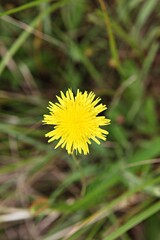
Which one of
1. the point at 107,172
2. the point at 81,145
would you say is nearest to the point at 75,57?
the point at 107,172

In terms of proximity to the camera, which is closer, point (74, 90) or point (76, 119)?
point (76, 119)

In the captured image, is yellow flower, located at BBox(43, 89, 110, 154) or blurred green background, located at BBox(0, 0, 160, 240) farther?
blurred green background, located at BBox(0, 0, 160, 240)

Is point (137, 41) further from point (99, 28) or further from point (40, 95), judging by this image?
point (40, 95)

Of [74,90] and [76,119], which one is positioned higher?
[74,90]

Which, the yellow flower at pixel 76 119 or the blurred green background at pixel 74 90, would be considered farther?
the blurred green background at pixel 74 90
